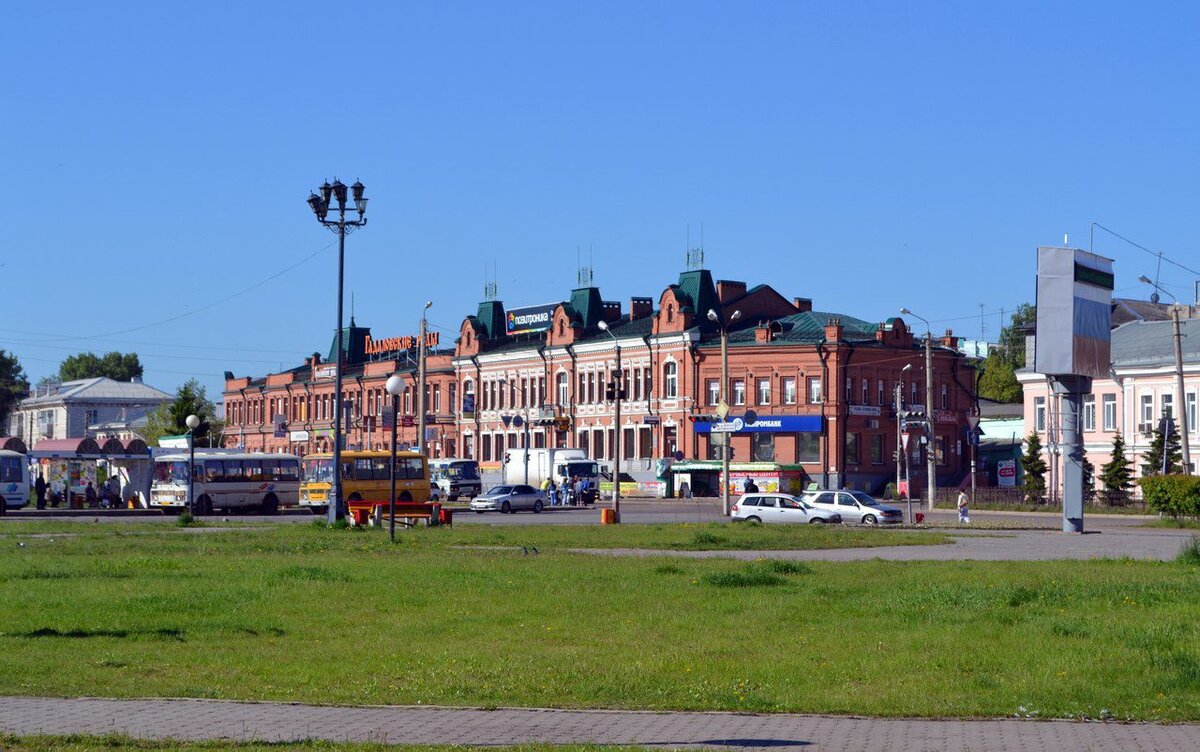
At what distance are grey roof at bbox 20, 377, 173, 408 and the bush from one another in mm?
139323

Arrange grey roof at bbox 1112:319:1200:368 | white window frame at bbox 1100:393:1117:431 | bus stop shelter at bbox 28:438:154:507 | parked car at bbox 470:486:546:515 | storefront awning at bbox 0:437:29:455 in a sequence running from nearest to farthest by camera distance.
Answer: storefront awning at bbox 0:437:29:455
bus stop shelter at bbox 28:438:154:507
parked car at bbox 470:486:546:515
grey roof at bbox 1112:319:1200:368
white window frame at bbox 1100:393:1117:431

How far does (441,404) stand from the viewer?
399ft

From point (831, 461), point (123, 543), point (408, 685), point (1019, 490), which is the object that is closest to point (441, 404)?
point (831, 461)

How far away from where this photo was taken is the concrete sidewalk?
1108cm

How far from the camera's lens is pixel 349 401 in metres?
125

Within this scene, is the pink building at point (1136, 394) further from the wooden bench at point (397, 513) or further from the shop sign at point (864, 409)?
the wooden bench at point (397, 513)

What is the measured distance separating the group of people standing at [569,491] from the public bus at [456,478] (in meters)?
6.85

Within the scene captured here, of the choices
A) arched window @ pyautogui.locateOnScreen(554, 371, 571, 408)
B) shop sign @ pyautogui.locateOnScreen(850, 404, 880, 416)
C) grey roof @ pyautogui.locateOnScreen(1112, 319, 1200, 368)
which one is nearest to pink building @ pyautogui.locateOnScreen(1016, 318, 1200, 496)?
grey roof @ pyautogui.locateOnScreen(1112, 319, 1200, 368)

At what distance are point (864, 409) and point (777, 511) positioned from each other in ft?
136

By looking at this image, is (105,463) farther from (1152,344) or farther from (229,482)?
(1152,344)

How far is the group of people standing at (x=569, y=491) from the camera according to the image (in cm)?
8650

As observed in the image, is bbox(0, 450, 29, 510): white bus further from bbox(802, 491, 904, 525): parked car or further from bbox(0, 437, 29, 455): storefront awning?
bbox(802, 491, 904, 525): parked car

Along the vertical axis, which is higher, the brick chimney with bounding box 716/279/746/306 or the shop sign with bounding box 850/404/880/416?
the brick chimney with bounding box 716/279/746/306

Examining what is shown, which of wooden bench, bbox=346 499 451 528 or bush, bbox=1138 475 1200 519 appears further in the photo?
bush, bbox=1138 475 1200 519
